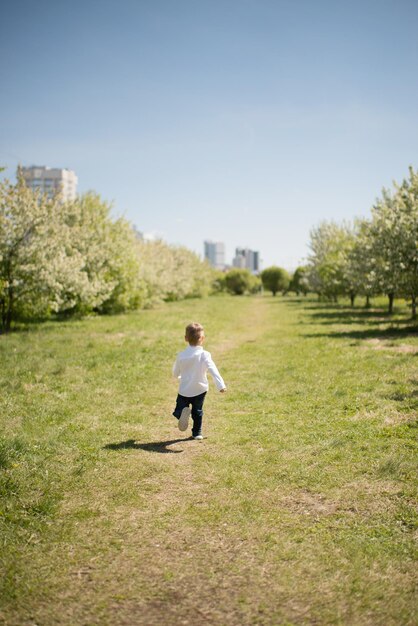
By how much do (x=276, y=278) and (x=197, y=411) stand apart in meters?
122

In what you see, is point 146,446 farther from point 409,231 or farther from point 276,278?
point 276,278

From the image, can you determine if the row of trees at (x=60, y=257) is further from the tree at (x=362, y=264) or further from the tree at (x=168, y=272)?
the tree at (x=362, y=264)

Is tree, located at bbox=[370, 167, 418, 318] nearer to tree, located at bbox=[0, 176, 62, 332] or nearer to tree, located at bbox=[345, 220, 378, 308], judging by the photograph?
tree, located at bbox=[345, 220, 378, 308]

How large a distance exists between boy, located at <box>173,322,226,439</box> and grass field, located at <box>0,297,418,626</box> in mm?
623

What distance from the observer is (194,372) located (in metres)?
9.09

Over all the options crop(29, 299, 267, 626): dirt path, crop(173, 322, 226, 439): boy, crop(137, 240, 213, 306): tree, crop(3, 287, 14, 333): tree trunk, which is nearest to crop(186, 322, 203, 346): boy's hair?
crop(173, 322, 226, 439): boy

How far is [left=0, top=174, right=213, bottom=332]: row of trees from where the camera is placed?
25.5 meters

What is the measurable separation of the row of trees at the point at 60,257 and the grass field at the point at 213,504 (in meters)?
13.8

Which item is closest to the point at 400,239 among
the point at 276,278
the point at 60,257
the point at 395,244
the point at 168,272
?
the point at 395,244

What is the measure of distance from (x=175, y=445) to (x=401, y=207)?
79.6 ft

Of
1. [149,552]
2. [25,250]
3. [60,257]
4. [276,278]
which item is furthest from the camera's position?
[276,278]

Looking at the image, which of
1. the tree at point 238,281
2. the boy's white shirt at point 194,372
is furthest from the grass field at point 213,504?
the tree at point 238,281

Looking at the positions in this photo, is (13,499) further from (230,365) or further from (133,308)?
(133,308)

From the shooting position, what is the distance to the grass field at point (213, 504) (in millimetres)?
4559
